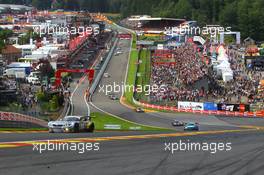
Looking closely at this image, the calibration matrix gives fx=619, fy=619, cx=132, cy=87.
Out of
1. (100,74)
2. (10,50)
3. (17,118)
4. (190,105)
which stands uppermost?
(10,50)

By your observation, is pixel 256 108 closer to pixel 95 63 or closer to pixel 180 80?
pixel 180 80

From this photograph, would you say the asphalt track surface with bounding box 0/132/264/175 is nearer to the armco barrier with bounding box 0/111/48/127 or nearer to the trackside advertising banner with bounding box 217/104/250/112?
the armco barrier with bounding box 0/111/48/127

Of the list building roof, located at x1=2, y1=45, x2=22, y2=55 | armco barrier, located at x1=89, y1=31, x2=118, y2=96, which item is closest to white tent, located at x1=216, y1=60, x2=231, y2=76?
armco barrier, located at x1=89, y1=31, x2=118, y2=96

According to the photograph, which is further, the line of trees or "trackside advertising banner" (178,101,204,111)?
the line of trees

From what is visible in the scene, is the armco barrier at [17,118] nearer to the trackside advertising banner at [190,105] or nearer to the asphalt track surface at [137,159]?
the asphalt track surface at [137,159]

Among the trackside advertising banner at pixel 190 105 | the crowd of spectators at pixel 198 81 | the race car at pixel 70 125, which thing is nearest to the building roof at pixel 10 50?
the crowd of spectators at pixel 198 81

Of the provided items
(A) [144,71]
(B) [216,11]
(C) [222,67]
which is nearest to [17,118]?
(C) [222,67]

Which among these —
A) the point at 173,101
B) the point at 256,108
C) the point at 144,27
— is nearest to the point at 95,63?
the point at 173,101

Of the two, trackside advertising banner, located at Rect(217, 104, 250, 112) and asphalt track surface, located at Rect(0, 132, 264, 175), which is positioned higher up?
asphalt track surface, located at Rect(0, 132, 264, 175)

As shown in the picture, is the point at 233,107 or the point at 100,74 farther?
the point at 100,74

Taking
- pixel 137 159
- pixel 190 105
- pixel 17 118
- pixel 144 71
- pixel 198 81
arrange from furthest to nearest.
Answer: pixel 144 71 < pixel 198 81 < pixel 190 105 < pixel 17 118 < pixel 137 159

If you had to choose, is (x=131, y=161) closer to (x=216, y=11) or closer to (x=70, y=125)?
(x=70, y=125)

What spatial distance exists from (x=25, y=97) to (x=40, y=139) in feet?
88.2

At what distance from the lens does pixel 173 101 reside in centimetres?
5409
